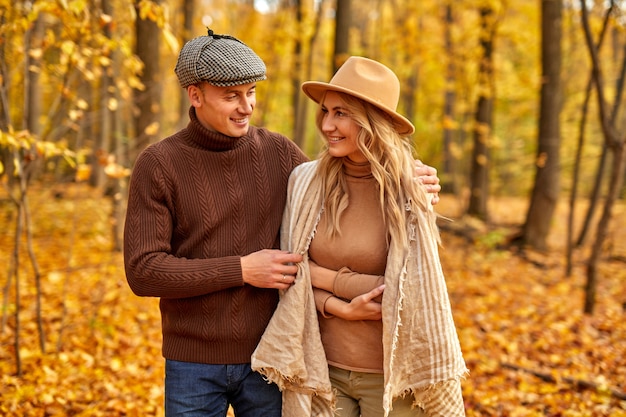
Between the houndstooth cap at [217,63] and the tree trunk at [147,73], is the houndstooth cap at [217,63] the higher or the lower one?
the lower one

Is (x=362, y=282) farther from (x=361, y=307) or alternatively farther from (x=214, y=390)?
(x=214, y=390)

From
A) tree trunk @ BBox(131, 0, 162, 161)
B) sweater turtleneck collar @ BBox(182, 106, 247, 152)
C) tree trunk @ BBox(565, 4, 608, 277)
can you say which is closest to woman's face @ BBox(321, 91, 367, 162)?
sweater turtleneck collar @ BBox(182, 106, 247, 152)

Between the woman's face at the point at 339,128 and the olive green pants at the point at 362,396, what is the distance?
974mm

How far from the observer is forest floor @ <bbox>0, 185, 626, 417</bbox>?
4.13 m

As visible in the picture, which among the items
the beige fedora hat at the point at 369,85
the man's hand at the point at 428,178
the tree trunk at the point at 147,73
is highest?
the tree trunk at the point at 147,73

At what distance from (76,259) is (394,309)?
6374 millimetres

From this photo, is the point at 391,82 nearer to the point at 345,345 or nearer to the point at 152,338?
the point at 345,345

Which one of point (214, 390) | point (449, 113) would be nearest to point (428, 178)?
point (214, 390)

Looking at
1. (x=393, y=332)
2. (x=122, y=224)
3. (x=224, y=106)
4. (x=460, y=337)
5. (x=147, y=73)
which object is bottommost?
(x=460, y=337)

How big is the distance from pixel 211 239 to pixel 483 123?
10.3 metres

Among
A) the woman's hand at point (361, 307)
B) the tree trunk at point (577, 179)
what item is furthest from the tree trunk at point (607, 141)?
the woman's hand at point (361, 307)

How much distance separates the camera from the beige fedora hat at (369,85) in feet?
7.54

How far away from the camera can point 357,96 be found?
7.50ft

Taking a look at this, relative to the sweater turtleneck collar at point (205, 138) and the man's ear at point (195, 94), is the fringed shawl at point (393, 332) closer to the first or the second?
the sweater turtleneck collar at point (205, 138)
